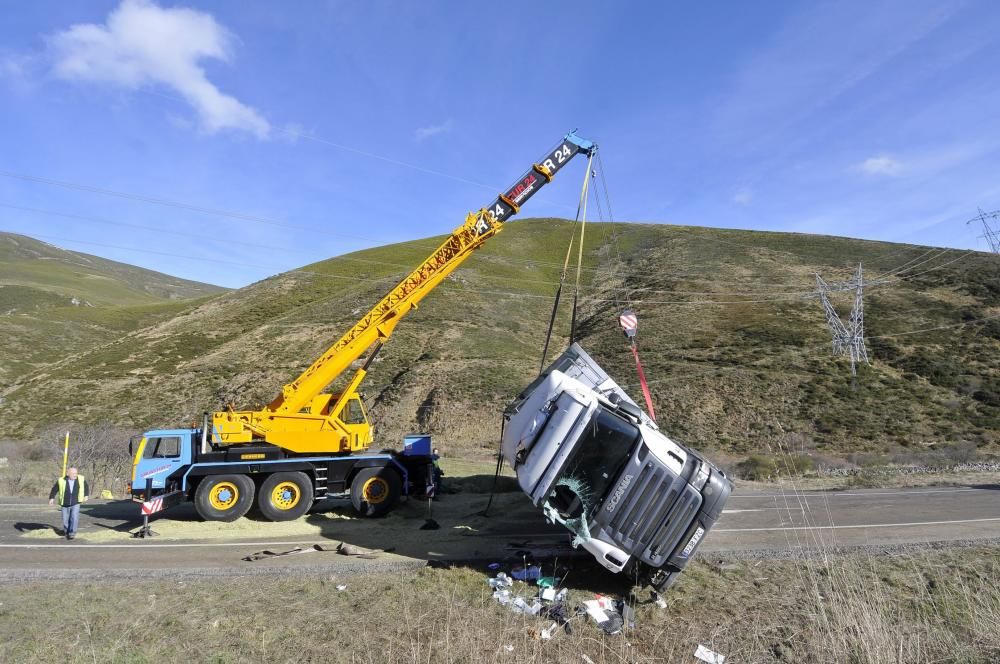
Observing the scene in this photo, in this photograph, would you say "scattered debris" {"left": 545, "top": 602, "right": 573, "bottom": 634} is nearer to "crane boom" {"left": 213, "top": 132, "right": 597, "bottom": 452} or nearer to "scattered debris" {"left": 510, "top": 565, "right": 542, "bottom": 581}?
"scattered debris" {"left": 510, "top": 565, "right": 542, "bottom": 581}

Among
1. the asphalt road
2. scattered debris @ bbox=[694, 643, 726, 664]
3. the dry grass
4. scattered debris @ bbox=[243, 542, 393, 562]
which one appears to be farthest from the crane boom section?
scattered debris @ bbox=[694, 643, 726, 664]

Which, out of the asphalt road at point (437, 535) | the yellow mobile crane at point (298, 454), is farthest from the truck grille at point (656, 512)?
the yellow mobile crane at point (298, 454)

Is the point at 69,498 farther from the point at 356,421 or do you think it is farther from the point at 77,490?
the point at 356,421

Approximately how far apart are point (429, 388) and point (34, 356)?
4118cm

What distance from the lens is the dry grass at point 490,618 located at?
4.65 m

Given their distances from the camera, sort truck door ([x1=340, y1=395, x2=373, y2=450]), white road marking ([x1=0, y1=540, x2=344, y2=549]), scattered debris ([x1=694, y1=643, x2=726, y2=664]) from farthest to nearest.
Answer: truck door ([x1=340, y1=395, x2=373, y2=450]) < white road marking ([x1=0, y1=540, x2=344, y2=549]) < scattered debris ([x1=694, y1=643, x2=726, y2=664])

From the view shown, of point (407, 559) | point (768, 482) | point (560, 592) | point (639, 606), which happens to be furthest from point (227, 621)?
point (768, 482)

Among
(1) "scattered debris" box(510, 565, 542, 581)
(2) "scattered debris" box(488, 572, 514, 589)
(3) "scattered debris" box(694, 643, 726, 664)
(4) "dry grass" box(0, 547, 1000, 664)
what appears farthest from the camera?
(1) "scattered debris" box(510, 565, 542, 581)

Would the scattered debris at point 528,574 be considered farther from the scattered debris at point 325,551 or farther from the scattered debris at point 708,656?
A: the scattered debris at point 325,551

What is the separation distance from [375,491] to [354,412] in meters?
2.04

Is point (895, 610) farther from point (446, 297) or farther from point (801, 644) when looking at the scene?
point (446, 297)

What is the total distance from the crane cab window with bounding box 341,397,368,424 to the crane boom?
0.59ft

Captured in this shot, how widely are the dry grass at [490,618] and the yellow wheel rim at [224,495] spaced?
4345 mm

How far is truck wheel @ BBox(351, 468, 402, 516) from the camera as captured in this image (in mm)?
12094
